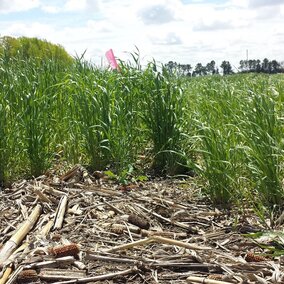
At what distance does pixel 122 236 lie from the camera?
8.43 ft

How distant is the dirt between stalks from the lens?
2.10 m

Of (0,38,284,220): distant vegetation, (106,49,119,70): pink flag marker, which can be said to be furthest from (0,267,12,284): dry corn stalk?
(106,49,119,70): pink flag marker

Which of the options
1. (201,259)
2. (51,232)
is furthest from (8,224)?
(201,259)

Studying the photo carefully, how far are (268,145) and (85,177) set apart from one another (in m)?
1.33

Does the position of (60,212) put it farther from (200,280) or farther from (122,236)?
(200,280)

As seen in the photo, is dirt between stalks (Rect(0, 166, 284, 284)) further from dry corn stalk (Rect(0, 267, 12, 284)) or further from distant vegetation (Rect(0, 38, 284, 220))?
distant vegetation (Rect(0, 38, 284, 220))

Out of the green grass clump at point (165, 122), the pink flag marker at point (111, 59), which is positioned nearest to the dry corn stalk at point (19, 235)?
the green grass clump at point (165, 122)

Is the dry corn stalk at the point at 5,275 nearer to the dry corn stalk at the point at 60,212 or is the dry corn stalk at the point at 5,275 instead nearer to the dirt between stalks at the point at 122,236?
the dirt between stalks at the point at 122,236

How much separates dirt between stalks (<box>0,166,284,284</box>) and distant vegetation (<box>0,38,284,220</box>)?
8.6 inches

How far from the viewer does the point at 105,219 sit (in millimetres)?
2793

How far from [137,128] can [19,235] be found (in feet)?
5.77

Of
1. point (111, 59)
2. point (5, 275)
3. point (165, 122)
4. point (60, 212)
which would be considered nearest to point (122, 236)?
point (60, 212)

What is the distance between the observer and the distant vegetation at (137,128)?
315cm

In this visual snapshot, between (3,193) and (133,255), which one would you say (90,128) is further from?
(133,255)
